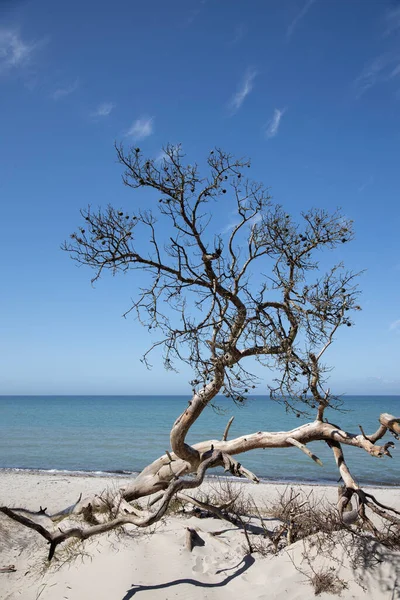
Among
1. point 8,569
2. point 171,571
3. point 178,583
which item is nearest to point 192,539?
point 171,571

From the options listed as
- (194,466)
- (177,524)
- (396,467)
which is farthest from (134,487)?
(396,467)

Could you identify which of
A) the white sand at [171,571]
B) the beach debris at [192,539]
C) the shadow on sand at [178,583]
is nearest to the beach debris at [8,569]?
the white sand at [171,571]

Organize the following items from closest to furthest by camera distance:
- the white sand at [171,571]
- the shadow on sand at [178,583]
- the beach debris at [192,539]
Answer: the white sand at [171,571] → the shadow on sand at [178,583] → the beach debris at [192,539]

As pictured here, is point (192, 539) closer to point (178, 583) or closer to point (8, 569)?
point (178, 583)

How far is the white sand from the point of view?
576 centimetres

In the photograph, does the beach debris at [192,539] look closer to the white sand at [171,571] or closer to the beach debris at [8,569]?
the white sand at [171,571]

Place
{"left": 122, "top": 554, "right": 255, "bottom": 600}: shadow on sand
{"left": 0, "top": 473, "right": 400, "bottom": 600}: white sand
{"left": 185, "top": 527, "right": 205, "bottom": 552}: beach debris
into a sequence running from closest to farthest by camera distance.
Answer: {"left": 0, "top": 473, "right": 400, "bottom": 600}: white sand → {"left": 122, "top": 554, "right": 255, "bottom": 600}: shadow on sand → {"left": 185, "top": 527, "right": 205, "bottom": 552}: beach debris

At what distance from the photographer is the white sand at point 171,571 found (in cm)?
576

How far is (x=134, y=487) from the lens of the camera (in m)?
9.50

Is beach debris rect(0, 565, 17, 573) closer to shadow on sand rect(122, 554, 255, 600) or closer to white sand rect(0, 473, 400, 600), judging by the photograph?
white sand rect(0, 473, 400, 600)

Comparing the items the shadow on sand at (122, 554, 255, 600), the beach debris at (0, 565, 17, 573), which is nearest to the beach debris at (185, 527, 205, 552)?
the shadow on sand at (122, 554, 255, 600)

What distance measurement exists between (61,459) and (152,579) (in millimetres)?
19957

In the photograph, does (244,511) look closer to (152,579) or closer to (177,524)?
(177,524)

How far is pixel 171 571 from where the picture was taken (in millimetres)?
6273
